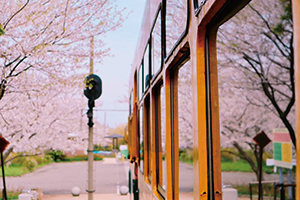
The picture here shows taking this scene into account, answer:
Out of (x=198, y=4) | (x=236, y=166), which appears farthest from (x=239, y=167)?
(x=198, y=4)

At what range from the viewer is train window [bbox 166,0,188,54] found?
3.91ft

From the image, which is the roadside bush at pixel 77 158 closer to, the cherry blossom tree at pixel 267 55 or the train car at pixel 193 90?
the train car at pixel 193 90

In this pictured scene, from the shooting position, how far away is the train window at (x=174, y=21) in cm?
119

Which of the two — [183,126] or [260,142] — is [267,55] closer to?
[260,142]

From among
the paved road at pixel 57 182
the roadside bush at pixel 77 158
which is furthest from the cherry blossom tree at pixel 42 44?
the roadside bush at pixel 77 158

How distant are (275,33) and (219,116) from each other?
18.9 inches

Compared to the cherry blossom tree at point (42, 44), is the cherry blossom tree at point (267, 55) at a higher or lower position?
lower

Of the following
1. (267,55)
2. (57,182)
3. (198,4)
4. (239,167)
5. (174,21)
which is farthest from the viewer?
(57,182)

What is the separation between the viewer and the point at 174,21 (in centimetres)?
139

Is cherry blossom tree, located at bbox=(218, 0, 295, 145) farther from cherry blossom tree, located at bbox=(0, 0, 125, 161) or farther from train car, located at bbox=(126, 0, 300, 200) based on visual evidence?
cherry blossom tree, located at bbox=(0, 0, 125, 161)

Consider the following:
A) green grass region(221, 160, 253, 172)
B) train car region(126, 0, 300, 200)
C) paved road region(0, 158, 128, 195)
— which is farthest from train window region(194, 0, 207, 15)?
paved road region(0, 158, 128, 195)

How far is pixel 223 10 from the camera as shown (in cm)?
83

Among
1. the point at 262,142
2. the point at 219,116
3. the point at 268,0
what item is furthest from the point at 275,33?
the point at 219,116

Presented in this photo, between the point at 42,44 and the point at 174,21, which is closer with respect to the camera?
the point at 174,21
